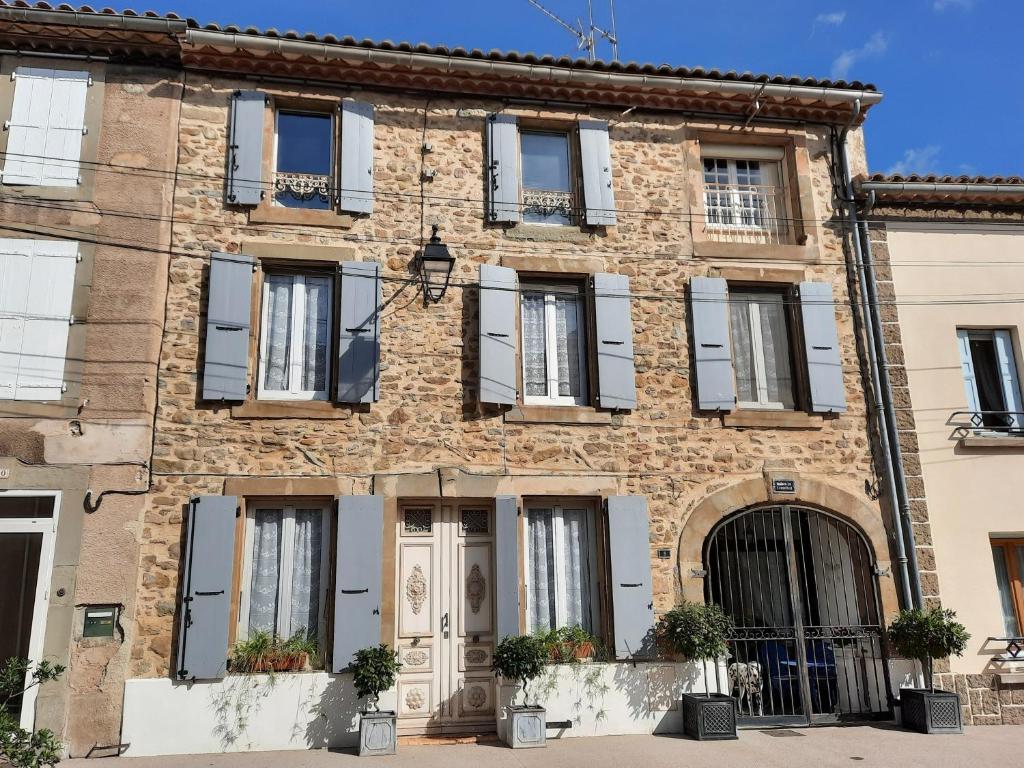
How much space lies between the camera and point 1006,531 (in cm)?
881

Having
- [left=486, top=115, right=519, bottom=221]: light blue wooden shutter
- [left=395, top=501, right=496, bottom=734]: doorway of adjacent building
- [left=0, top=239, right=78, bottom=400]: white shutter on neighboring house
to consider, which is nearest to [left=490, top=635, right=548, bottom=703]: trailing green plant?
[left=395, top=501, right=496, bottom=734]: doorway of adjacent building

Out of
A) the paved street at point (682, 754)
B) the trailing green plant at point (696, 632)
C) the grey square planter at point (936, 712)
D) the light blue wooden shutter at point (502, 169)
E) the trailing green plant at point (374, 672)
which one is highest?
the light blue wooden shutter at point (502, 169)

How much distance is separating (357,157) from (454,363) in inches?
100

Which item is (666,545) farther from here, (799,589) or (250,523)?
(250,523)

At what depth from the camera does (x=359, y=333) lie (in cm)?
824

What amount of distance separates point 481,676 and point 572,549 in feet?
5.14

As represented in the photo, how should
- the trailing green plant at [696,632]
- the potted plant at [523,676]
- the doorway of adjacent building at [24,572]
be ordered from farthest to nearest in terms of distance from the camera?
the trailing green plant at [696,632] < the potted plant at [523,676] < the doorway of adjacent building at [24,572]

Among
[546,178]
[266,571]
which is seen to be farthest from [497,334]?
[266,571]

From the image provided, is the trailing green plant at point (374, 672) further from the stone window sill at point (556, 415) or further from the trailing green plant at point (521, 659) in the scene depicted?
the stone window sill at point (556, 415)

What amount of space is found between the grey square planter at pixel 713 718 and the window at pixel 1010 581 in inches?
139

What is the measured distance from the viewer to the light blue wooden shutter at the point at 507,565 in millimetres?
7777

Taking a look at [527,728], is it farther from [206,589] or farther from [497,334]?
[497,334]

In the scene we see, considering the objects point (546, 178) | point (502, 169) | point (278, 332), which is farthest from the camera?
point (546, 178)

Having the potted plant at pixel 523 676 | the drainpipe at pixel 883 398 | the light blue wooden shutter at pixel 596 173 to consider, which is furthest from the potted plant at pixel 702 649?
the light blue wooden shutter at pixel 596 173
